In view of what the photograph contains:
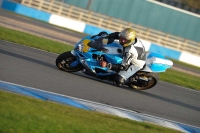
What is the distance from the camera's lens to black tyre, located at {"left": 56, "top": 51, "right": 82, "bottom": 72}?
40.9 ft

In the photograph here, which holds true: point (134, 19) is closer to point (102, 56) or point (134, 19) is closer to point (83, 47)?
point (102, 56)

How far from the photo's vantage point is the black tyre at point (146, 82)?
1277 centimetres

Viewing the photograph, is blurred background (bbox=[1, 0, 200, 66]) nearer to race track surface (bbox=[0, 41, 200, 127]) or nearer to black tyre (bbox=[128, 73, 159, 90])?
race track surface (bbox=[0, 41, 200, 127])

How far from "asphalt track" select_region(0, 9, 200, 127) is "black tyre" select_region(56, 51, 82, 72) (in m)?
0.18

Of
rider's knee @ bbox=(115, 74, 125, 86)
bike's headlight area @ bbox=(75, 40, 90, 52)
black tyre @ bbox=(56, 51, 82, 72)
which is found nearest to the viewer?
bike's headlight area @ bbox=(75, 40, 90, 52)

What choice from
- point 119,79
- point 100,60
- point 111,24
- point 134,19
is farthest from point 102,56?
point 134,19

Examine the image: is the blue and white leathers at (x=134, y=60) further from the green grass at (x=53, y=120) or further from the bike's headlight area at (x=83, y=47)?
the green grass at (x=53, y=120)

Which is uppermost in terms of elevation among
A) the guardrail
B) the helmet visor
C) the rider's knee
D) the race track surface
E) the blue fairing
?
the helmet visor

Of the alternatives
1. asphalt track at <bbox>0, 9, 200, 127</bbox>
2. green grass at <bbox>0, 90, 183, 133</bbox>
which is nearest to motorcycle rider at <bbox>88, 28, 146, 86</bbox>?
asphalt track at <bbox>0, 9, 200, 127</bbox>

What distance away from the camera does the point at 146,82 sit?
1295 cm

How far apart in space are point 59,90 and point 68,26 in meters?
21.7

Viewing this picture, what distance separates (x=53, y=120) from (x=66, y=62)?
5.10m

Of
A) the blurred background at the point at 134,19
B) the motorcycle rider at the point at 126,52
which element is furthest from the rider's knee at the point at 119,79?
the blurred background at the point at 134,19

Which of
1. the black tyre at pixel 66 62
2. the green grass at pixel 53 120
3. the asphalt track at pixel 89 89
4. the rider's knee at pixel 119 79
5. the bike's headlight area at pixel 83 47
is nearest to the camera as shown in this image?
the green grass at pixel 53 120
